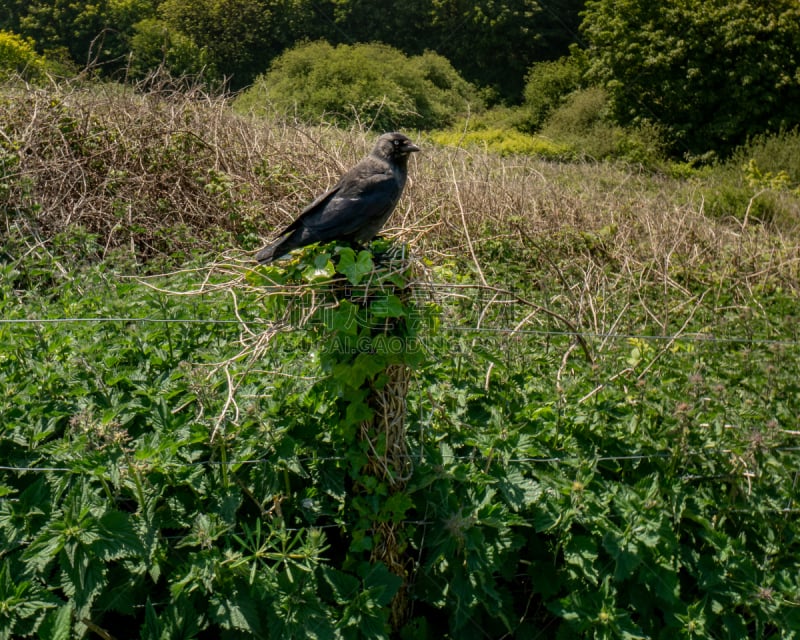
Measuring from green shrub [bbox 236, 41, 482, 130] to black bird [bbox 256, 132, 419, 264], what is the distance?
493 inches

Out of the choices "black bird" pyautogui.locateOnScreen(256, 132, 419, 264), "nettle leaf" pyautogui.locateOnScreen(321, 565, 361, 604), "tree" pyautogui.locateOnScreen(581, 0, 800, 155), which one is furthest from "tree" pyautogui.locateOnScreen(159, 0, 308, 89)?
"nettle leaf" pyautogui.locateOnScreen(321, 565, 361, 604)

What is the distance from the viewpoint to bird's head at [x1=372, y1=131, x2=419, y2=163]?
2855 millimetres

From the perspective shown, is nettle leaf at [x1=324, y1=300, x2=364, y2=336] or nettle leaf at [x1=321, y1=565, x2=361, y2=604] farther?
nettle leaf at [x1=321, y1=565, x2=361, y2=604]

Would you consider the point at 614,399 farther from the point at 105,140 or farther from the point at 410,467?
the point at 105,140

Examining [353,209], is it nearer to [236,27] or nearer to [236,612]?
[236,612]

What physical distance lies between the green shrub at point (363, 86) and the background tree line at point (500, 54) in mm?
61

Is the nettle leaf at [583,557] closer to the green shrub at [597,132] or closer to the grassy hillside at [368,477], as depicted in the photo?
the grassy hillside at [368,477]

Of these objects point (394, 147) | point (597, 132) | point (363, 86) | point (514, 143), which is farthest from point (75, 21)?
point (394, 147)

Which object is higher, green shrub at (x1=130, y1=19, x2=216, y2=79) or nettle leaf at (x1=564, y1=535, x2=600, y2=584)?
green shrub at (x1=130, y1=19, x2=216, y2=79)

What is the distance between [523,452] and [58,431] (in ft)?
6.25

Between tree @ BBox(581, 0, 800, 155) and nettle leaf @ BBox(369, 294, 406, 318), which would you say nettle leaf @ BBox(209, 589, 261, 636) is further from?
tree @ BBox(581, 0, 800, 155)

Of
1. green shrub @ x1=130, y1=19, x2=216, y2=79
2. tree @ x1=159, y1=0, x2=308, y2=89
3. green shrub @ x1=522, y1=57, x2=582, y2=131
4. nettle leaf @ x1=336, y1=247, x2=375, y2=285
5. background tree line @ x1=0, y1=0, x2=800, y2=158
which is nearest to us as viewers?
nettle leaf @ x1=336, y1=247, x2=375, y2=285

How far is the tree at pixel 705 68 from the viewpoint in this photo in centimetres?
1808

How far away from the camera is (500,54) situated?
93.8ft
